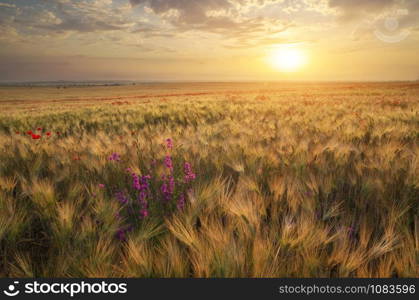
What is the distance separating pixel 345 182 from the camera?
2.44 m

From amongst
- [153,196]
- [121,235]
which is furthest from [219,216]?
[153,196]

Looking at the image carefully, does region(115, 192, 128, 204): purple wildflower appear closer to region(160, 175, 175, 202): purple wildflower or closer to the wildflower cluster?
the wildflower cluster

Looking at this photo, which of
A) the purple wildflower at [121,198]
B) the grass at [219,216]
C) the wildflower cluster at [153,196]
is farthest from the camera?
the purple wildflower at [121,198]

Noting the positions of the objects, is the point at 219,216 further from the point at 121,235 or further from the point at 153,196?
the point at 153,196

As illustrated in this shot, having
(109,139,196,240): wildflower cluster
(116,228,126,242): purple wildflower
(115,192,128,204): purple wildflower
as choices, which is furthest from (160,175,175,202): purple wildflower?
(116,228,126,242): purple wildflower

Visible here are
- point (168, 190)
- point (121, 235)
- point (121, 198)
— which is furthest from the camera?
point (168, 190)

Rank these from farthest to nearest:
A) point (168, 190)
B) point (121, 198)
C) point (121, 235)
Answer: point (168, 190), point (121, 198), point (121, 235)

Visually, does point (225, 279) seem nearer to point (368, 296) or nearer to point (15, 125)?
point (368, 296)

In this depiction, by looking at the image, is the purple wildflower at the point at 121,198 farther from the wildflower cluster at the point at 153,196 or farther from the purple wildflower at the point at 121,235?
the purple wildflower at the point at 121,235

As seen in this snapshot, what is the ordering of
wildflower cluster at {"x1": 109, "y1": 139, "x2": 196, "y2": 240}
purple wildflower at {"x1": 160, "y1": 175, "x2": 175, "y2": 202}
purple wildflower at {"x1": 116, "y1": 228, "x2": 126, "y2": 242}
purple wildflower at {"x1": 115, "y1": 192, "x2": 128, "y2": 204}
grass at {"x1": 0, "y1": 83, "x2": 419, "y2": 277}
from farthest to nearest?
purple wildflower at {"x1": 160, "y1": 175, "x2": 175, "y2": 202} → purple wildflower at {"x1": 115, "y1": 192, "x2": 128, "y2": 204} → wildflower cluster at {"x1": 109, "y1": 139, "x2": 196, "y2": 240} → purple wildflower at {"x1": 116, "y1": 228, "x2": 126, "y2": 242} → grass at {"x1": 0, "y1": 83, "x2": 419, "y2": 277}

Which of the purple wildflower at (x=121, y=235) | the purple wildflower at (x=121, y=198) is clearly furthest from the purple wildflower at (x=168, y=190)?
the purple wildflower at (x=121, y=235)

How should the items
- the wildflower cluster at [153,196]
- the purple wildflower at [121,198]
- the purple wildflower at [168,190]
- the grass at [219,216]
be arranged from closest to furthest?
the grass at [219,216], the wildflower cluster at [153,196], the purple wildflower at [121,198], the purple wildflower at [168,190]

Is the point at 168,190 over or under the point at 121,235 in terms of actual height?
over

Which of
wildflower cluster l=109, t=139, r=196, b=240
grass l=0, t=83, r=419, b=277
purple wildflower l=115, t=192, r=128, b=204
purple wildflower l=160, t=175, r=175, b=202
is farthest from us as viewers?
purple wildflower l=160, t=175, r=175, b=202
